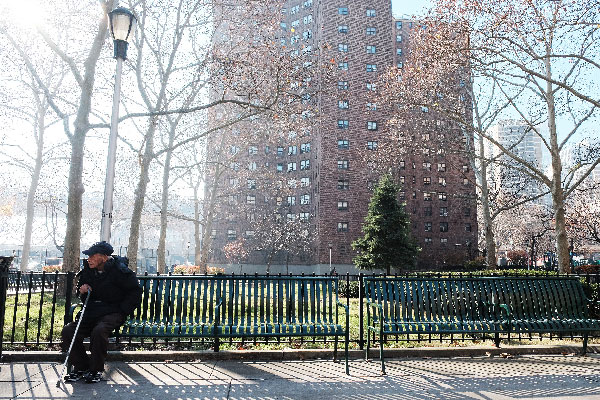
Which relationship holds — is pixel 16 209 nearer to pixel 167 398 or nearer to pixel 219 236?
pixel 219 236

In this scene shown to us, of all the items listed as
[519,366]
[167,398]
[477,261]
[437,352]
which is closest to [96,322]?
[167,398]

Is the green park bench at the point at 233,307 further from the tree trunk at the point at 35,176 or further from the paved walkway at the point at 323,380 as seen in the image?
the tree trunk at the point at 35,176

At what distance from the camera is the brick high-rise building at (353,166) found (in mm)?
53094

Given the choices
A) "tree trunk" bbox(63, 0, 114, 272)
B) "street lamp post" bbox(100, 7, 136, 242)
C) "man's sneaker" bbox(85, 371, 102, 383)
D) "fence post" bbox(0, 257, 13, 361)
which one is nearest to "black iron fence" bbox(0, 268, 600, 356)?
"fence post" bbox(0, 257, 13, 361)

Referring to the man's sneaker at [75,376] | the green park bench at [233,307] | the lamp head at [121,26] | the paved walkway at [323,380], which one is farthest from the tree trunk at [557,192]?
the man's sneaker at [75,376]

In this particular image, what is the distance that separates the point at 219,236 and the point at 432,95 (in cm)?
4631

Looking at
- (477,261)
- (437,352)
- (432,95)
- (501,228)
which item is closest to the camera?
(437,352)

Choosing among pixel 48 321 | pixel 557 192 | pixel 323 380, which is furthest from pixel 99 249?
pixel 557 192

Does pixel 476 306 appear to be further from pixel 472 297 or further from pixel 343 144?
pixel 343 144

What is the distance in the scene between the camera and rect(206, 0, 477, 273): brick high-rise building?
53.1 m

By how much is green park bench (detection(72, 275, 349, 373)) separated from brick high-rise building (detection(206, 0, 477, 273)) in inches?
1739

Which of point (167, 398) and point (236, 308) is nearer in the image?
point (167, 398)

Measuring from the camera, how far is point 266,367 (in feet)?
21.0

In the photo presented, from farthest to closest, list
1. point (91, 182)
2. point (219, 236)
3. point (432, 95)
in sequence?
point (219, 236) < point (91, 182) < point (432, 95)
